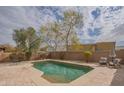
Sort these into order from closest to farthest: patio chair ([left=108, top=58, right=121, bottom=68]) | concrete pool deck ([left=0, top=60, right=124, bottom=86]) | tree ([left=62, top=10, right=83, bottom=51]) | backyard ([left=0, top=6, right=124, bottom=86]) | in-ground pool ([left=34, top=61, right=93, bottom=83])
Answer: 1. concrete pool deck ([left=0, top=60, right=124, bottom=86])
2. in-ground pool ([left=34, top=61, right=93, bottom=83])
3. backyard ([left=0, top=6, right=124, bottom=86])
4. patio chair ([left=108, top=58, right=121, bottom=68])
5. tree ([left=62, top=10, right=83, bottom=51])

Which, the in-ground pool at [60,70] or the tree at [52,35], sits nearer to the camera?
the in-ground pool at [60,70]

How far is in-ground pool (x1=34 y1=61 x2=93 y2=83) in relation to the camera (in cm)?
558

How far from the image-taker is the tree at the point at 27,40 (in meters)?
6.11

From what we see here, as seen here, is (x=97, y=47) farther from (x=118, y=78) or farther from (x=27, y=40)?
(x=27, y=40)

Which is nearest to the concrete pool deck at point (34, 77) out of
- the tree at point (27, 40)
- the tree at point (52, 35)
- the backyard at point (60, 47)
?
the backyard at point (60, 47)

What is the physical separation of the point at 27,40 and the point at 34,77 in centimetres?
162

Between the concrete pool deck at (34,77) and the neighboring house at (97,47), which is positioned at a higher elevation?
the neighboring house at (97,47)

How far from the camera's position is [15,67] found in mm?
6234

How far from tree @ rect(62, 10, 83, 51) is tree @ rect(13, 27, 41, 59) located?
1033 millimetres

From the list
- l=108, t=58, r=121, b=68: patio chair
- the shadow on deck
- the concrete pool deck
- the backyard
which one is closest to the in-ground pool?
the backyard

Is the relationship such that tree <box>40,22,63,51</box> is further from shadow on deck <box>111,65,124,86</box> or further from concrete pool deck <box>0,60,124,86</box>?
shadow on deck <box>111,65,124,86</box>

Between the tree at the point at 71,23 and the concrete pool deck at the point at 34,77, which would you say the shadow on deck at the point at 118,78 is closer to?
the concrete pool deck at the point at 34,77

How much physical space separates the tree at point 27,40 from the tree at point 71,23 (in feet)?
3.39

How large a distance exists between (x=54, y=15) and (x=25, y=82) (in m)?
2.42
